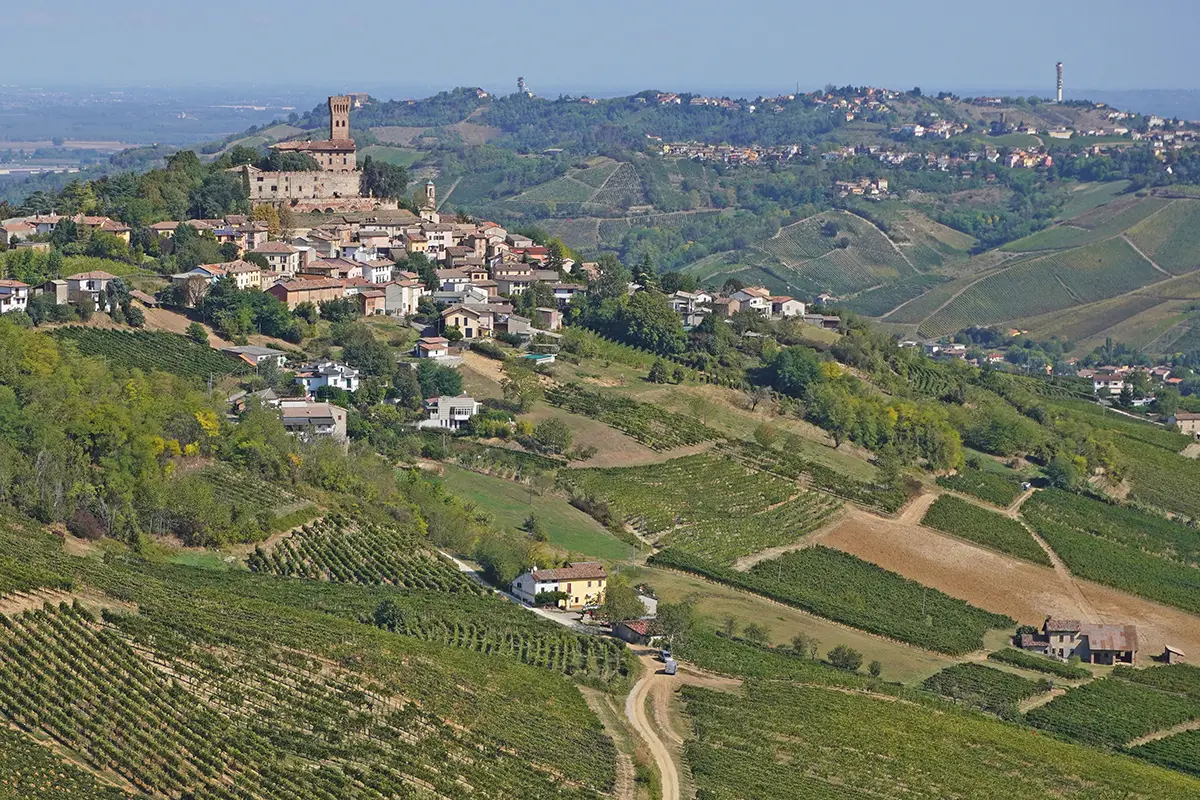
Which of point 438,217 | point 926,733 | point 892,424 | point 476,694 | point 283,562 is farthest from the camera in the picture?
point 438,217

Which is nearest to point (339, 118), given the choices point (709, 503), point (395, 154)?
point (709, 503)

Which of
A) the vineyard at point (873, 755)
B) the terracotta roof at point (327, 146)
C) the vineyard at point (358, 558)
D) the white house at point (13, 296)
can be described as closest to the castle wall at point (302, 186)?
the terracotta roof at point (327, 146)

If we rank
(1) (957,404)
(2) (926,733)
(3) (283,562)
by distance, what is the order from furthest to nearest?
(1) (957,404), (3) (283,562), (2) (926,733)

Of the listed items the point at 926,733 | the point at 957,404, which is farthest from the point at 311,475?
the point at 957,404

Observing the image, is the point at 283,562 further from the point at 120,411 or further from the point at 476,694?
the point at 476,694

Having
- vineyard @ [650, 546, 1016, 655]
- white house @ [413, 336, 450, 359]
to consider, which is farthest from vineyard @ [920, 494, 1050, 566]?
white house @ [413, 336, 450, 359]

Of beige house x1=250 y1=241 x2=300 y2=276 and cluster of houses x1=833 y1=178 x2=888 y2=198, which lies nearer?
beige house x1=250 y1=241 x2=300 y2=276

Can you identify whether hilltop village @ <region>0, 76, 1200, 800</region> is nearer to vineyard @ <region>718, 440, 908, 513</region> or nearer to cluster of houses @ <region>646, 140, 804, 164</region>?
vineyard @ <region>718, 440, 908, 513</region>
